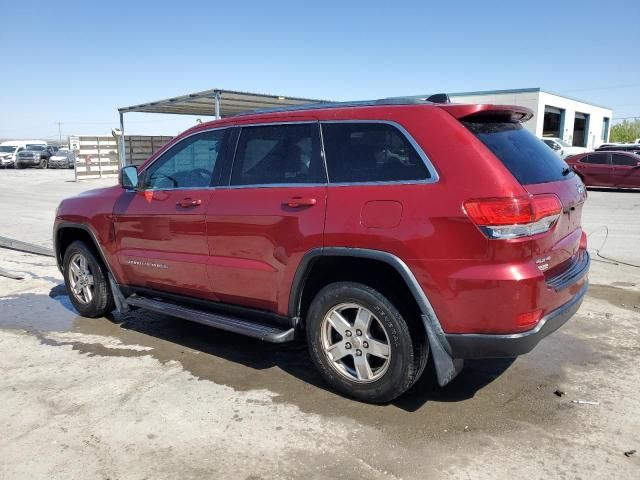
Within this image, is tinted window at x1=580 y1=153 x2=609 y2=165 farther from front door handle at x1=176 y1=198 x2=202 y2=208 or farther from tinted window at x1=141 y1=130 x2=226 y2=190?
front door handle at x1=176 y1=198 x2=202 y2=208

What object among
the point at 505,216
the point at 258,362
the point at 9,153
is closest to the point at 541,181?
the point at 505,216

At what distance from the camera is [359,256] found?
3.30 metres

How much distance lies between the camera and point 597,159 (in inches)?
734

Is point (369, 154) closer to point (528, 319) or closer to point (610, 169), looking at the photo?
point (528, 319)

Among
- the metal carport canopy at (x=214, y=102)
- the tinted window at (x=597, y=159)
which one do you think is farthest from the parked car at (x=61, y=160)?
the tinted window at (x=597, y=159)

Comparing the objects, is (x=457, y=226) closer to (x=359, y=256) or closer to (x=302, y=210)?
(x=359, y=256)

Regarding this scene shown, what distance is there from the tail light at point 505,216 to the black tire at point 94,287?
381 cm

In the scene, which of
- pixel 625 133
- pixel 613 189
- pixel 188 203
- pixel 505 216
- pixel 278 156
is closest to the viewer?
pixel 505 216

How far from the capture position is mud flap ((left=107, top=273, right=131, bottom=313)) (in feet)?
16.4

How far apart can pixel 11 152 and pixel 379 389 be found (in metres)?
44.1

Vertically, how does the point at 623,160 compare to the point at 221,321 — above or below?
above

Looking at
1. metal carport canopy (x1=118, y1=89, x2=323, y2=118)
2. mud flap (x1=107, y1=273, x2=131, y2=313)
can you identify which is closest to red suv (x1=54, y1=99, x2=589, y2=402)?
mud flap (x1=107, y1=273, x2=131, y2=313)

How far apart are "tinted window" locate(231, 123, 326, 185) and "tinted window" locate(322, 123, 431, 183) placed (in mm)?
110

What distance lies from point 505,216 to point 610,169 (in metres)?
17.9
